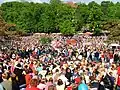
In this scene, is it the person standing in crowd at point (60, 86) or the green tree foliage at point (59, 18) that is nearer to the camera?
the person standing in crowd at point (60, 86)

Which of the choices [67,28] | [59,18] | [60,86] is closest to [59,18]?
[59,18]

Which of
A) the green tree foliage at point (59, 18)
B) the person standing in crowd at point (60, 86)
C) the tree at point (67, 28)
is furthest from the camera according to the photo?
the green tree foliage at point (59, 18)

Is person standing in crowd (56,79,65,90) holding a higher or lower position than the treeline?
higher

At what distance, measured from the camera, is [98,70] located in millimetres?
16969

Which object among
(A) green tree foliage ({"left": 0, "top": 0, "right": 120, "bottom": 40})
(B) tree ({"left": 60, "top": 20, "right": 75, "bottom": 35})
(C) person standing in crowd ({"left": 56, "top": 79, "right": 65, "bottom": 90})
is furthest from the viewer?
(A) green tree foliage ({"left": 0, "top": 0, "right": 120, "bottom": 40})

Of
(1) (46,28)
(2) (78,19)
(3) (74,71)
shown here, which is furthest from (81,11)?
(3) (74,71)

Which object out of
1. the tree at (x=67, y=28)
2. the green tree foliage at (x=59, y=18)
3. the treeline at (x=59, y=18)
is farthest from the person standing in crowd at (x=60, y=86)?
the tree at (x=67, y=28)

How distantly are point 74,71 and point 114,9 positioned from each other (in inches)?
5018

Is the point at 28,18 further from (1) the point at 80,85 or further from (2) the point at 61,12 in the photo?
(1) the point at 80,85

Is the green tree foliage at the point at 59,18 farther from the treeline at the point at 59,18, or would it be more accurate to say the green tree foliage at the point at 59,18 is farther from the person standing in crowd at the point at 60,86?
the person standing in crowd at the point at 60,86

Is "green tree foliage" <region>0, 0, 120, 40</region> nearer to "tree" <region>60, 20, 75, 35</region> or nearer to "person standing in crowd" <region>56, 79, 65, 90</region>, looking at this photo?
"tree" <region>60, 20, 75, 35</region>

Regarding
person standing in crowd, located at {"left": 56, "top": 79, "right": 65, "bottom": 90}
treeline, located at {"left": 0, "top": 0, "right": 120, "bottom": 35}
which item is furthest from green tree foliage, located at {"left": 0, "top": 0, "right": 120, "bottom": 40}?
person standing in crowd, located at {"left": 56, "top": 79, "right": 65, "bottom": 90}

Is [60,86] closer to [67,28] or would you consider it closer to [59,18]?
[67,28]

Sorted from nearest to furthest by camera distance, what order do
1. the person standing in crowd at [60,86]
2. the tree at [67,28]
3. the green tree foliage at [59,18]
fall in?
the person standing in crowd at [60,86] < the tree at [67,28] < the green tree foliage at [59,18]
